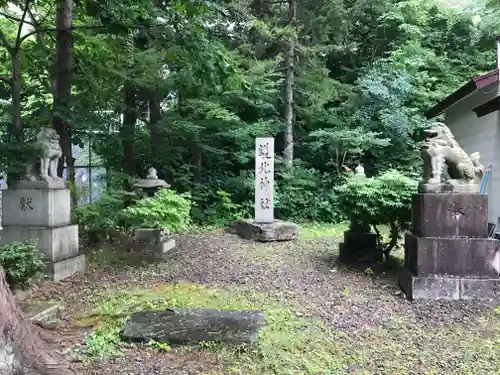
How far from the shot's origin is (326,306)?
5.46m

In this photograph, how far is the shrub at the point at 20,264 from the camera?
206 inches

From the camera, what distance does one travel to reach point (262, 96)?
14.6 metres

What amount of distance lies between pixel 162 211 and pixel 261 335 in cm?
418

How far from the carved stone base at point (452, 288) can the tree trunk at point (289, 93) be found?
32.0 ft

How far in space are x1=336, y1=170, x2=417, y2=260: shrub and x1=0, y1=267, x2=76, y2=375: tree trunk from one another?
4.88m

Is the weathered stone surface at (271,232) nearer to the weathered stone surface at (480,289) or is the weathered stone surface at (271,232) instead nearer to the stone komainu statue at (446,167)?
the stone komainu statue at (446,167)

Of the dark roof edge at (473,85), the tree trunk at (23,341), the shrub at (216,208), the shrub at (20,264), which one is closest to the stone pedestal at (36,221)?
the shrub at (20,264)

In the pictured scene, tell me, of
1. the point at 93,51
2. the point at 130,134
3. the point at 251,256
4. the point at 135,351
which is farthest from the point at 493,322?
the point at 93,51

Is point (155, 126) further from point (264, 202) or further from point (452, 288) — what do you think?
point (452, 288)

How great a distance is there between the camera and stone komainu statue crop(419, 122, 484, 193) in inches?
228

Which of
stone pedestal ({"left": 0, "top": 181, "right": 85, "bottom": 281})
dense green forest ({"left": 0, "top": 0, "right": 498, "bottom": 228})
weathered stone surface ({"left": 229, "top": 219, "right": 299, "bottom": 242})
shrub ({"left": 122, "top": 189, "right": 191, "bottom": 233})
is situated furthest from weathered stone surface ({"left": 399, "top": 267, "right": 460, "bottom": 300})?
dense green forest ({"left": 0, "top": 0, "right": 498, "bottom": 228})

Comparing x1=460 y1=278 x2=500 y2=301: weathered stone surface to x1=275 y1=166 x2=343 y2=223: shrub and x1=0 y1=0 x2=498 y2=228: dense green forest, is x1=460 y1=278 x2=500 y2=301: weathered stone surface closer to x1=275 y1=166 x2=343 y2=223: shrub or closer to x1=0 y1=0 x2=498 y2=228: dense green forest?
x1=0 y1=0 x2=498 y2=228: dense green forest

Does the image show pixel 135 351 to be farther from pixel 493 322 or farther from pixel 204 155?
pixel 204 155

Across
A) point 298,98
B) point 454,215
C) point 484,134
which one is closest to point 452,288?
point 454,215
